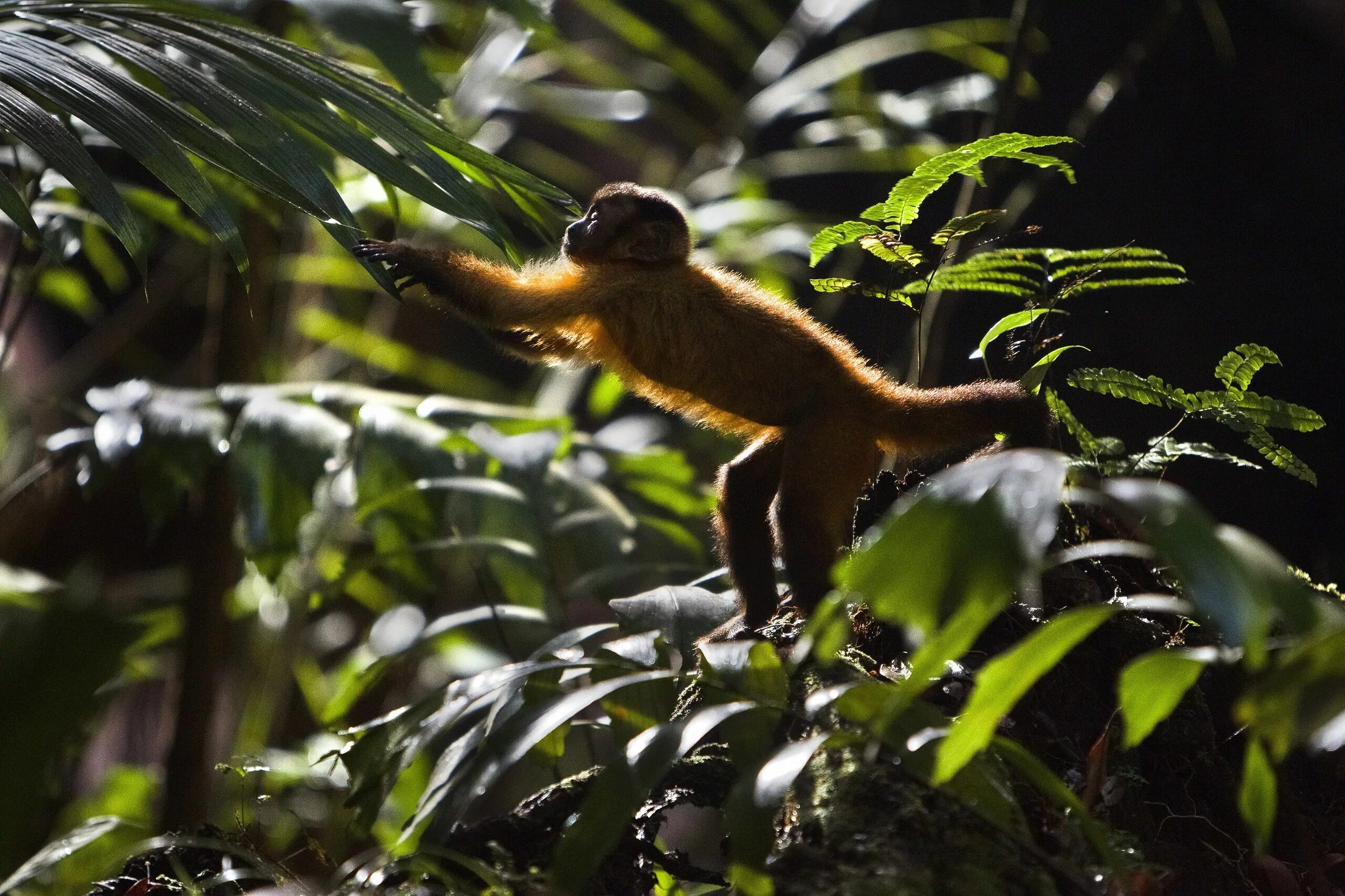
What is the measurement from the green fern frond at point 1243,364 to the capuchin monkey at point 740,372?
50 cm

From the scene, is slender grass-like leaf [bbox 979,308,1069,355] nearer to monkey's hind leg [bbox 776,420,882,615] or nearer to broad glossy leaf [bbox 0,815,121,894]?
monkey's hind leg [bbox 776,420,882,615]

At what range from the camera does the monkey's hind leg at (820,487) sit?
259cm

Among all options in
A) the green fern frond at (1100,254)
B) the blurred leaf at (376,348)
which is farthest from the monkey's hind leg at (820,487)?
the blurred leaf at (376,348)

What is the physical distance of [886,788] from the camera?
1557 millimetres

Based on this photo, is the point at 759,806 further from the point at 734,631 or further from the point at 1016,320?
the point at 734,631

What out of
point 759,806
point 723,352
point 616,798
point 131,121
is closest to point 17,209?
point 131,121

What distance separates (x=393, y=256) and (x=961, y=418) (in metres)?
1.47

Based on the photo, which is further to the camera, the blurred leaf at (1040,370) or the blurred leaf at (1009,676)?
the blurred leaf at (1040,370)

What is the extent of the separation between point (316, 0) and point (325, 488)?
6.68ft

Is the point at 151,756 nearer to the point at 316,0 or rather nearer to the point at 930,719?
the point at 316,0

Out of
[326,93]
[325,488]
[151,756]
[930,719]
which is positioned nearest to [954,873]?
[930,719]

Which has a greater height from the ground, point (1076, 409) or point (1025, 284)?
point (1025, 284)

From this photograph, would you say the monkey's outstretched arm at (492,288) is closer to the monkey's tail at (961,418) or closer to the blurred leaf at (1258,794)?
the monkey's tail at (961,418)

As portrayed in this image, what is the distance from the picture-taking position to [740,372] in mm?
2924
